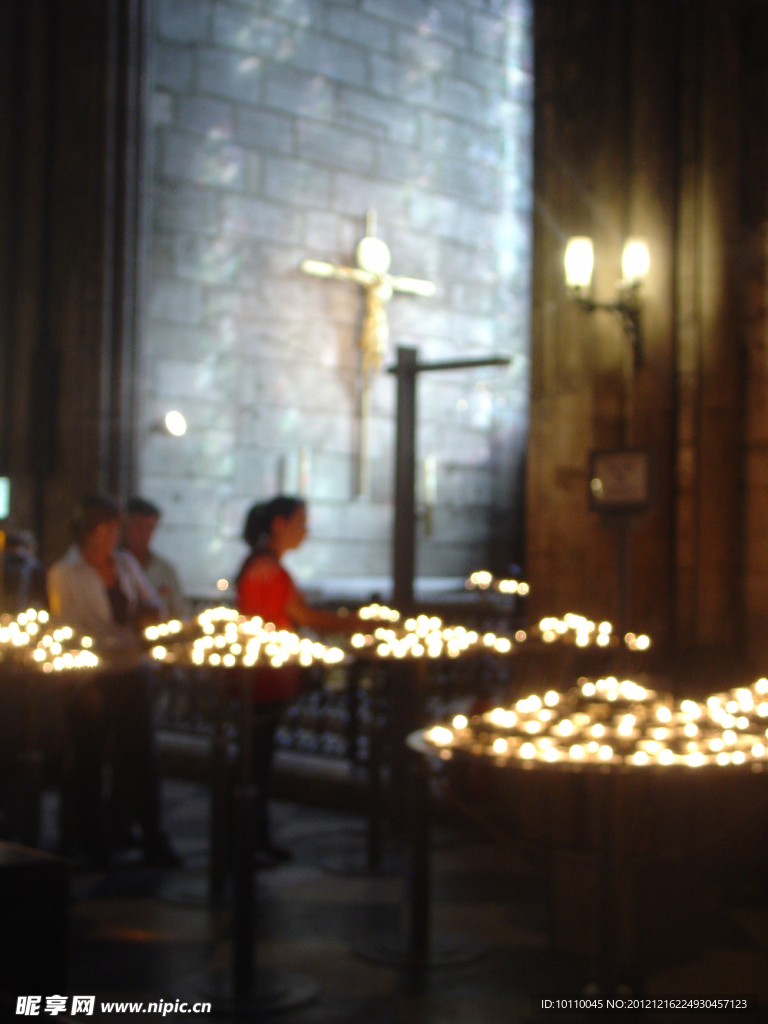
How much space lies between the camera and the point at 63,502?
8.95 meters

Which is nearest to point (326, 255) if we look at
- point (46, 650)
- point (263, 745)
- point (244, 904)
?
point (263, 745)

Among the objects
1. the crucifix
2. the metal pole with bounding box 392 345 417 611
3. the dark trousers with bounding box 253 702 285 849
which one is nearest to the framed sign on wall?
the metal pole with bounding box 392 345 417 611

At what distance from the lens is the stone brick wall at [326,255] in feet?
38.0

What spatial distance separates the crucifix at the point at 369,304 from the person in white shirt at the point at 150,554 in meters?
5.69

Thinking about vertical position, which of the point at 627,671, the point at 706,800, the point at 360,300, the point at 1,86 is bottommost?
the point at 706,800

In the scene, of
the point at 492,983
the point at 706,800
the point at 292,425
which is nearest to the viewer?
the point at 492,983

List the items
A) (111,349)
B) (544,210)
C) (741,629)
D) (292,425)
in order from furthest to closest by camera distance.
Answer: (292,425), (111,349), (544,210), (741,629)

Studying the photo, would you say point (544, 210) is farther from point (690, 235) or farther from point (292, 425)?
point (292, 425)

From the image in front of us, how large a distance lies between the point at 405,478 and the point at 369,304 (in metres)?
6.45

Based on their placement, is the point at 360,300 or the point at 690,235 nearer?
the point at 690,235

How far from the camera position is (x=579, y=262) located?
5.68 meters

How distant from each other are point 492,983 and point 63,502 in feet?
18.6

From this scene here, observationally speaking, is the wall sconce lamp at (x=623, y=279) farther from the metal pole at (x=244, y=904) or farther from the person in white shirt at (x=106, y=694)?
the metal pole at (x=244, y=904)

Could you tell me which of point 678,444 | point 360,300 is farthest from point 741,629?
point 360,300
